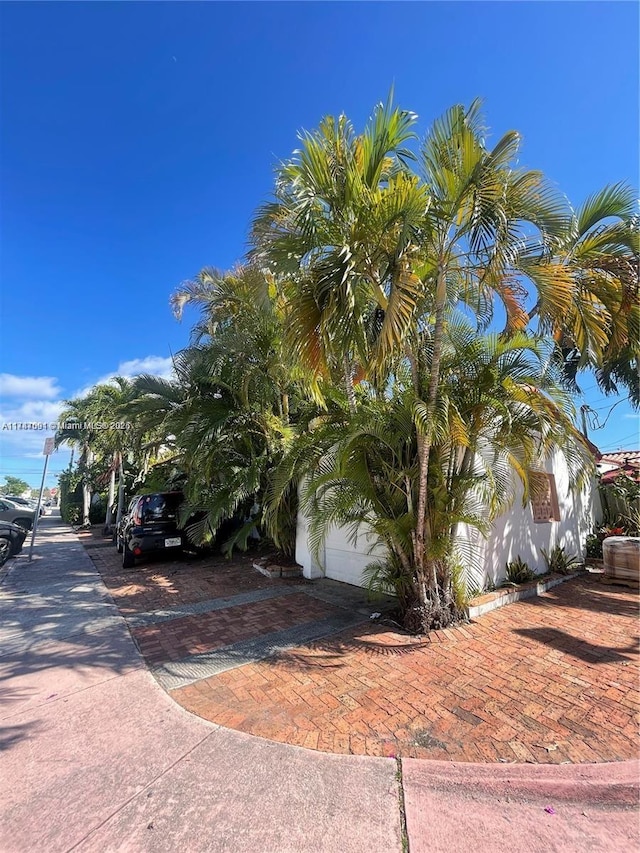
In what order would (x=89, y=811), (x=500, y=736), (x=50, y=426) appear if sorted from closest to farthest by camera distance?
(x=89, y=811) < (x=500, y=736) < (x=50, y=426)

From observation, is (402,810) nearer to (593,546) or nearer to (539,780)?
(539,780)

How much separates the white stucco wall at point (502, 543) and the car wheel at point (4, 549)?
26.0ft

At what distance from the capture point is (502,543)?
695 cm

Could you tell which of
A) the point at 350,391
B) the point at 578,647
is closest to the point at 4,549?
the point at 350,391

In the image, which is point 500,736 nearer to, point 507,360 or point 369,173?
point 507,360

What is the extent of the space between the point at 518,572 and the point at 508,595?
1008 millimetres

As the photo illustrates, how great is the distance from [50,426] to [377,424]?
13.7 meters

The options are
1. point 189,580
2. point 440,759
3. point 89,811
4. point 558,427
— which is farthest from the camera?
point 189,580

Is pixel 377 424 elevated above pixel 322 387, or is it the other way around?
pixel 322 387

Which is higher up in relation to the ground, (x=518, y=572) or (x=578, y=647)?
(x=518, y=572)

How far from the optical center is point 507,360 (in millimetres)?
4836

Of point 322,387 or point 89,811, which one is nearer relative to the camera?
point 89,811

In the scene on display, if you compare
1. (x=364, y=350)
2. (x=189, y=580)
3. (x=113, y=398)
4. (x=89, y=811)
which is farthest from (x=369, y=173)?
(x=113, y=398)

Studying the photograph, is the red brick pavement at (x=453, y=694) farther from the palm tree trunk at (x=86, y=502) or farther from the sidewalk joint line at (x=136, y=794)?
the palm tree trunk at (x=86, y=502)
